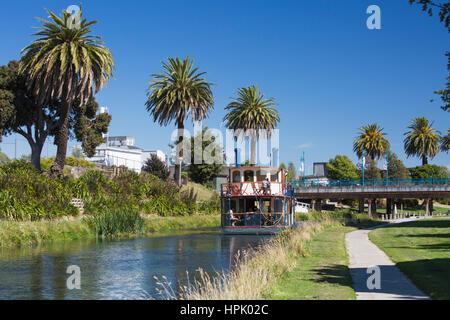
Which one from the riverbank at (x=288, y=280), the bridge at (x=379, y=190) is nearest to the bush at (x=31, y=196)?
the riverbank at (x=288, y=280)

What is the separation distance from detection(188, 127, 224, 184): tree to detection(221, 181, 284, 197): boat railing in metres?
47.6

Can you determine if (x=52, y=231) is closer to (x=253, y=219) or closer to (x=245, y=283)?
(x=253, y=219)

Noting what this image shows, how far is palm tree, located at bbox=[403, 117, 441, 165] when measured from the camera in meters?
113

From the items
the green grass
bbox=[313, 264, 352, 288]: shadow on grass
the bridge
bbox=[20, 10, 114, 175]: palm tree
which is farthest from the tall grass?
the bridge

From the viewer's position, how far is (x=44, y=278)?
18984 mm

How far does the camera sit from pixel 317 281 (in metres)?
14.7

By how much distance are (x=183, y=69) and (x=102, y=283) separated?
52.1 meters

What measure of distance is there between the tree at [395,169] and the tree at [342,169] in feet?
25.8

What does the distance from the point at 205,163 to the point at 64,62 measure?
159ft

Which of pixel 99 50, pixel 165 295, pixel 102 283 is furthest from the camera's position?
pixel 99 50

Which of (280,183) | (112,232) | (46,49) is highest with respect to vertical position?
(46,49)

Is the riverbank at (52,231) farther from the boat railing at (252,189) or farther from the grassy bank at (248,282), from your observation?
the grassy bank at (248,282)

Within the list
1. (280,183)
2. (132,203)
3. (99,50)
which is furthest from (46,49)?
(280,183)

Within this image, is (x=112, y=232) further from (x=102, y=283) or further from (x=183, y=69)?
Result: (x=183, y=69)
